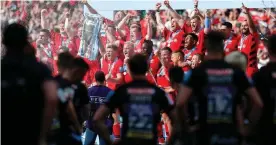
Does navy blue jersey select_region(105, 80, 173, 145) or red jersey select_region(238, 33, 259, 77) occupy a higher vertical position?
red jersey select_region(238, 33, 259, 77)

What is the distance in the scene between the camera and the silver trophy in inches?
664

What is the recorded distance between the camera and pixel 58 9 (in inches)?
730

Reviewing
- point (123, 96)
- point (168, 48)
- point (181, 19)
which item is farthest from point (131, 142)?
point (181, 19)

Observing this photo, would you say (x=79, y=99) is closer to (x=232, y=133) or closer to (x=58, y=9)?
(x=232, y=133)

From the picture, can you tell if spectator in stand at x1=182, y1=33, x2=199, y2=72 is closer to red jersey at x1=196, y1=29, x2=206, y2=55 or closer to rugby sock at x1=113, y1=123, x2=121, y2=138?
red jersey at x1=196, y1=29, x2=206, y2=55

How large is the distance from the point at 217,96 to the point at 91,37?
8.10 m

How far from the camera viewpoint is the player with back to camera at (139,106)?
362 inches

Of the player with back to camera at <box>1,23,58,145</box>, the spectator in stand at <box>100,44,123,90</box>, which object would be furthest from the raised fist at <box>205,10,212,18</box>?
the player with back to camera at <box>1,23,58,145</box>

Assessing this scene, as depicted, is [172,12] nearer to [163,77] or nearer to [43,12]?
[163,77]

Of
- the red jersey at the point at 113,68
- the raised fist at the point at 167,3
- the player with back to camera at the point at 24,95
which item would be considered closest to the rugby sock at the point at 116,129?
the red jersey at the point at 113,68

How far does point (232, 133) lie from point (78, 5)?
30.2ft

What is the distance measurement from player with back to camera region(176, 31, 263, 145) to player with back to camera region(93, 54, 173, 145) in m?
0.31

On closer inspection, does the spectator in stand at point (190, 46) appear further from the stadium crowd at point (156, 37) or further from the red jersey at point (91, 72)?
the red jersey at point (91, 72)

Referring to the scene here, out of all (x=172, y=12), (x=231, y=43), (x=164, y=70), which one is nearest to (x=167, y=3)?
(x=172, y=12)
